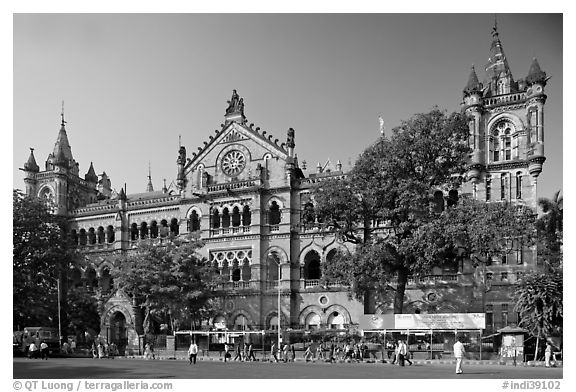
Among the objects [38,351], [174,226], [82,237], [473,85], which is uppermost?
[473,85]

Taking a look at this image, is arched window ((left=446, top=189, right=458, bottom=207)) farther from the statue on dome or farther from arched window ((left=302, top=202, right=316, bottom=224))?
the statue on dome

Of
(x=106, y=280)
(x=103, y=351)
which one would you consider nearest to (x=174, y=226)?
(x=106, y=280)

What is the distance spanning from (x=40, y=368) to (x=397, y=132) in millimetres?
23307

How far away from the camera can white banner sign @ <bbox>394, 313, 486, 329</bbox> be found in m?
40.1

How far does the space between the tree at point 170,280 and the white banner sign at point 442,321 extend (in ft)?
46.2

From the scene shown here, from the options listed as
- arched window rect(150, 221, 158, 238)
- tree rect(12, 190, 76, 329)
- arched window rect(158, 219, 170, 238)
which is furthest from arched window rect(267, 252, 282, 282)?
tree rect(12, 190, 76, 329)

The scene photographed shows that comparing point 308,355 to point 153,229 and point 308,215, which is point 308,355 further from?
point 153,229

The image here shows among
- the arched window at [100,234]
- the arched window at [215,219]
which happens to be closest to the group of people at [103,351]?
the arched window at [215,219]

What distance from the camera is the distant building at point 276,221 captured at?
161 feet

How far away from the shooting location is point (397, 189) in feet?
137

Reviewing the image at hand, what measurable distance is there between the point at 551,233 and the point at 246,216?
75.1 feet

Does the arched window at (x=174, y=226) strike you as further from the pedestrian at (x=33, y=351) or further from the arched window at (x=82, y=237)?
the pedestrian at (x=33, y=351)

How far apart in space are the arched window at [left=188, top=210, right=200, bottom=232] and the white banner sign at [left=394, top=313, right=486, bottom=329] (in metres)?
21.9
